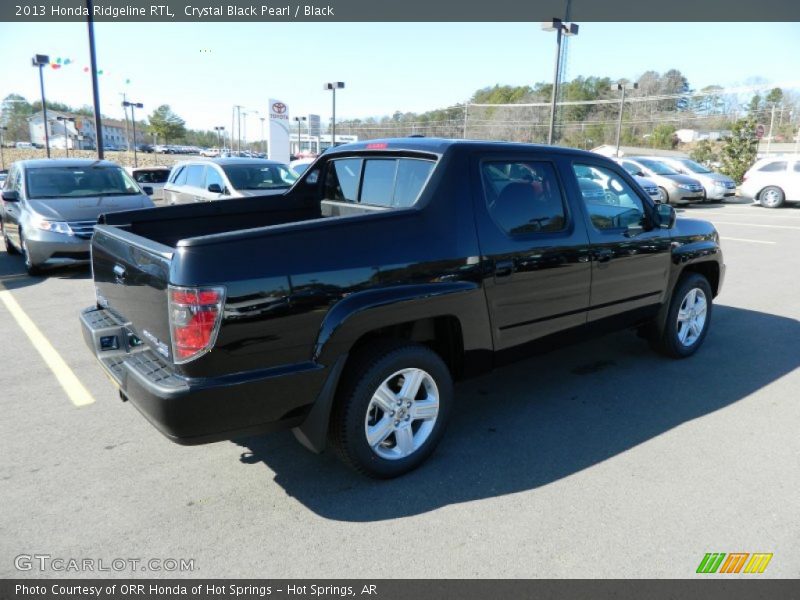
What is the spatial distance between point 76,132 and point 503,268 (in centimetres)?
11484

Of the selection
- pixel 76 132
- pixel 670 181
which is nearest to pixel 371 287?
pixel 670 181

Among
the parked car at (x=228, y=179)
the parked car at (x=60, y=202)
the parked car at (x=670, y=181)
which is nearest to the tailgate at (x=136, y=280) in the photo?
the parked car at (x=60, y=202)

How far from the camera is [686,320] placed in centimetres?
511

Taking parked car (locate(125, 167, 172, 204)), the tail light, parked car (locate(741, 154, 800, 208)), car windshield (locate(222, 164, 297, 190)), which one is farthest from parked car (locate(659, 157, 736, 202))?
the tail light

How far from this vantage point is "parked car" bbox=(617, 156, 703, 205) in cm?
1891

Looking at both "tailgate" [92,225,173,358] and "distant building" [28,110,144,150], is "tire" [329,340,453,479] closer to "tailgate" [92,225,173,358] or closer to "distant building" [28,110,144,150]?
"tailgate" [92,225,173,358]

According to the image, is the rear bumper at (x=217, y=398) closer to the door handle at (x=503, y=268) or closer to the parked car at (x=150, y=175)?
the door handle at (x=503, y=268)

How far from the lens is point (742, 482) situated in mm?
3230

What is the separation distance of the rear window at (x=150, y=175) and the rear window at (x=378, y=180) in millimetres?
12944

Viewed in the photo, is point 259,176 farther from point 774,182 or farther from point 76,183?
point 774,182

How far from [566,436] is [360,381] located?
1570 millimetres

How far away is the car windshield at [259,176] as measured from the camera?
1034cm

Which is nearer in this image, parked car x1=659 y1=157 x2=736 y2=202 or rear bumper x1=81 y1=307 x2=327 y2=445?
rear bumper x1=81 y1=307 x2=327 y2=445
